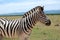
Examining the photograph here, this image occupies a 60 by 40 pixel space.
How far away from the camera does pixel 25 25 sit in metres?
6.59

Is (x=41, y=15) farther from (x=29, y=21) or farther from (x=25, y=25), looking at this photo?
(x=25, y=25)

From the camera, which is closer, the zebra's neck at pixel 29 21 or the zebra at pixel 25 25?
the zebra at pixel 25 25

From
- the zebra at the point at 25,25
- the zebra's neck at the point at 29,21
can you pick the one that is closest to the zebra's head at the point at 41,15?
the zebra at the point at 25,25

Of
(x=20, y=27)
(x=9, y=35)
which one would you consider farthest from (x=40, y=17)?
(x=9, y=35)

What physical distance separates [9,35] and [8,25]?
0.32 m

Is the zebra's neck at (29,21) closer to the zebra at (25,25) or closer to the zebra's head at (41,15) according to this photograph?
the zebra at (25,25)

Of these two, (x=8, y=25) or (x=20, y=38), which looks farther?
(x=8, y=25)

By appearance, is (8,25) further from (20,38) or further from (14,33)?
(20,38)

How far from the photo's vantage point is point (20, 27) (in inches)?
259

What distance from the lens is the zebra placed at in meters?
6.45

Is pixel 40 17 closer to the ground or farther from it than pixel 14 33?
farther from it

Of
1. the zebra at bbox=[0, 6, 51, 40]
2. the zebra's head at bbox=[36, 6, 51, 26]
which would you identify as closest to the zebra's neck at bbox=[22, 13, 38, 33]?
the zebra at bbox=[0, 6, 51, 40]

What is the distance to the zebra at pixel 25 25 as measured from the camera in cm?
645

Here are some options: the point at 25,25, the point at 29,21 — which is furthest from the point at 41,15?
the point at 25,25
